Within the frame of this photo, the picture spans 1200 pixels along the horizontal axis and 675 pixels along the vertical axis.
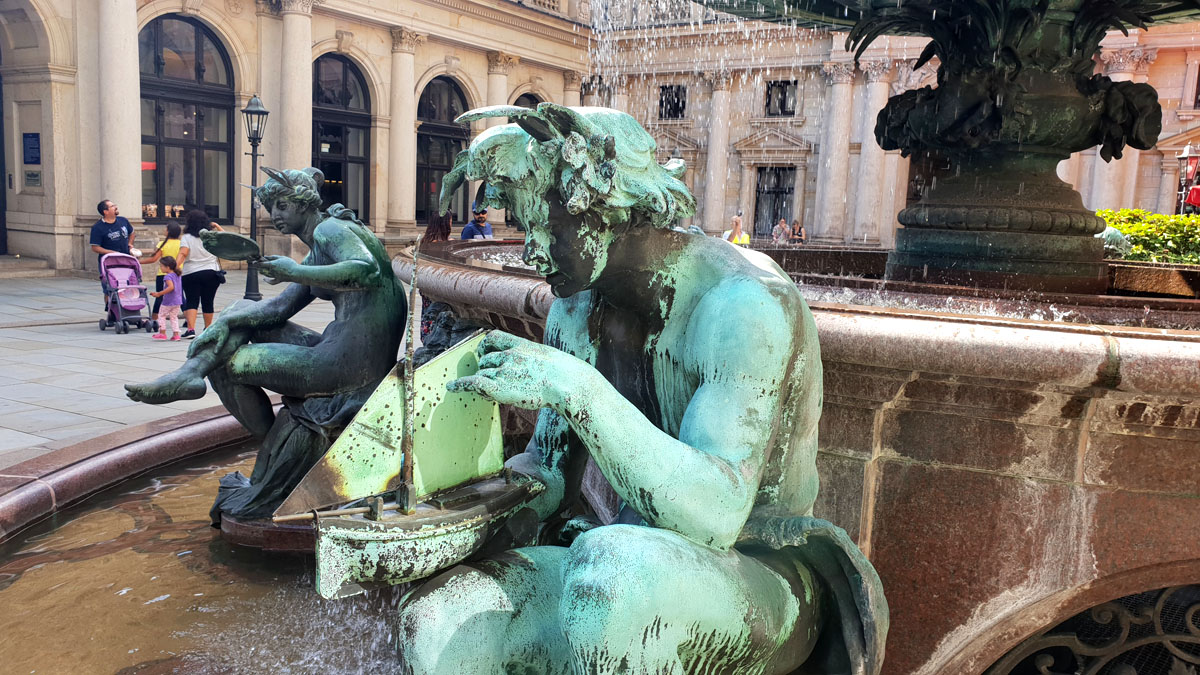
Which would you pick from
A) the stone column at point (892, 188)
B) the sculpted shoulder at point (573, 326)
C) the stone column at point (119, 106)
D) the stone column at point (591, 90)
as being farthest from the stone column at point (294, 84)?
the sculpted shoulder at point (573, 326)

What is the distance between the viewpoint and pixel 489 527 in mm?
1595

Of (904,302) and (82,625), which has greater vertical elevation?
(904,302)

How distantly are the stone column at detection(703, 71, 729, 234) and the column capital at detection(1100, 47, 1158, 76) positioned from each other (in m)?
12.1

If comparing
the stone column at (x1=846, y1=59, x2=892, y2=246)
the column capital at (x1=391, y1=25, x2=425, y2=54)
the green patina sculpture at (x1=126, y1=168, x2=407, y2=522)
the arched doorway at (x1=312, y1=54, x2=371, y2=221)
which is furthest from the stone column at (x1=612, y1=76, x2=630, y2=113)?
the green patina sculpture at (x1=126, y1=168, x2=407, y2=522)

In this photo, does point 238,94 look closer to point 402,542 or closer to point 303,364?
point 303,364

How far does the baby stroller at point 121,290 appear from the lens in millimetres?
10672

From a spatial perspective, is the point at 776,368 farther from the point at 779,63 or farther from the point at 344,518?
the point at 779,63

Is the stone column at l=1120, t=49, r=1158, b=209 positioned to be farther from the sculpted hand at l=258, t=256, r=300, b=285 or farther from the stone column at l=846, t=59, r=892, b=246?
the sculpted hand at l=258, t=256, r=300, b=285

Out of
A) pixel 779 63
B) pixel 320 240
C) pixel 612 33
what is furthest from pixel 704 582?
pixel 612 33

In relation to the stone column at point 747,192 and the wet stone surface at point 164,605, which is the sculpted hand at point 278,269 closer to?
the wet stone surface at point 164,605

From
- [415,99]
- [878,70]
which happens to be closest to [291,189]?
[415,99]

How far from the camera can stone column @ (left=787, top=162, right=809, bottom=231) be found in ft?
106

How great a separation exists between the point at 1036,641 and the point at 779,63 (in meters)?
31.7

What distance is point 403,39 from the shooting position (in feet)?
83.1
